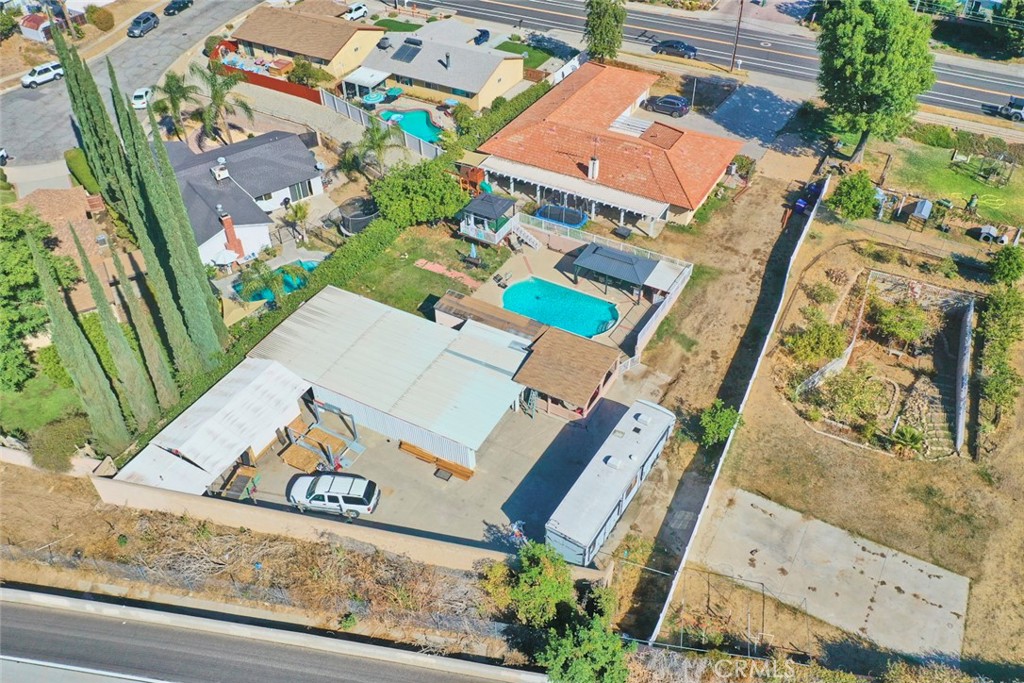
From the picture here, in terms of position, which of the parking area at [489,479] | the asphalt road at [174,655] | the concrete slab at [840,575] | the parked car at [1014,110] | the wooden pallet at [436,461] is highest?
the parked car at [1014,110]

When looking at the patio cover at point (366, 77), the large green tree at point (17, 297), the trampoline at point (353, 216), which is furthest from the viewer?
the patio cover at point (366, 77)

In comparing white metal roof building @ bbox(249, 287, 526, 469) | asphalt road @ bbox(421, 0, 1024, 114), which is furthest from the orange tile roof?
asphalt road @ bbox(421, 0, 1024, 114)

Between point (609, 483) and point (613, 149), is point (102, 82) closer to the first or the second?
point (613, 149)

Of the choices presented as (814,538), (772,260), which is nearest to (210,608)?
(814,538)

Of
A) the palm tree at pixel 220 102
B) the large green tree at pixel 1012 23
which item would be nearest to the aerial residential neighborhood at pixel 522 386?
the palm tree at pixel 220 102

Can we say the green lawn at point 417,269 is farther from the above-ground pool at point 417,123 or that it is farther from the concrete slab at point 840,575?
the concrete slab at point 840,575

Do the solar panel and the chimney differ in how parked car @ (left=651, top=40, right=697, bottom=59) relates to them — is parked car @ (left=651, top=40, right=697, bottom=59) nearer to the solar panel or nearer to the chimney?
the solar panel

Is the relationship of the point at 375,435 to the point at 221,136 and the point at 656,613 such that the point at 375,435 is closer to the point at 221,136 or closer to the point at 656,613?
the point at 656,613
